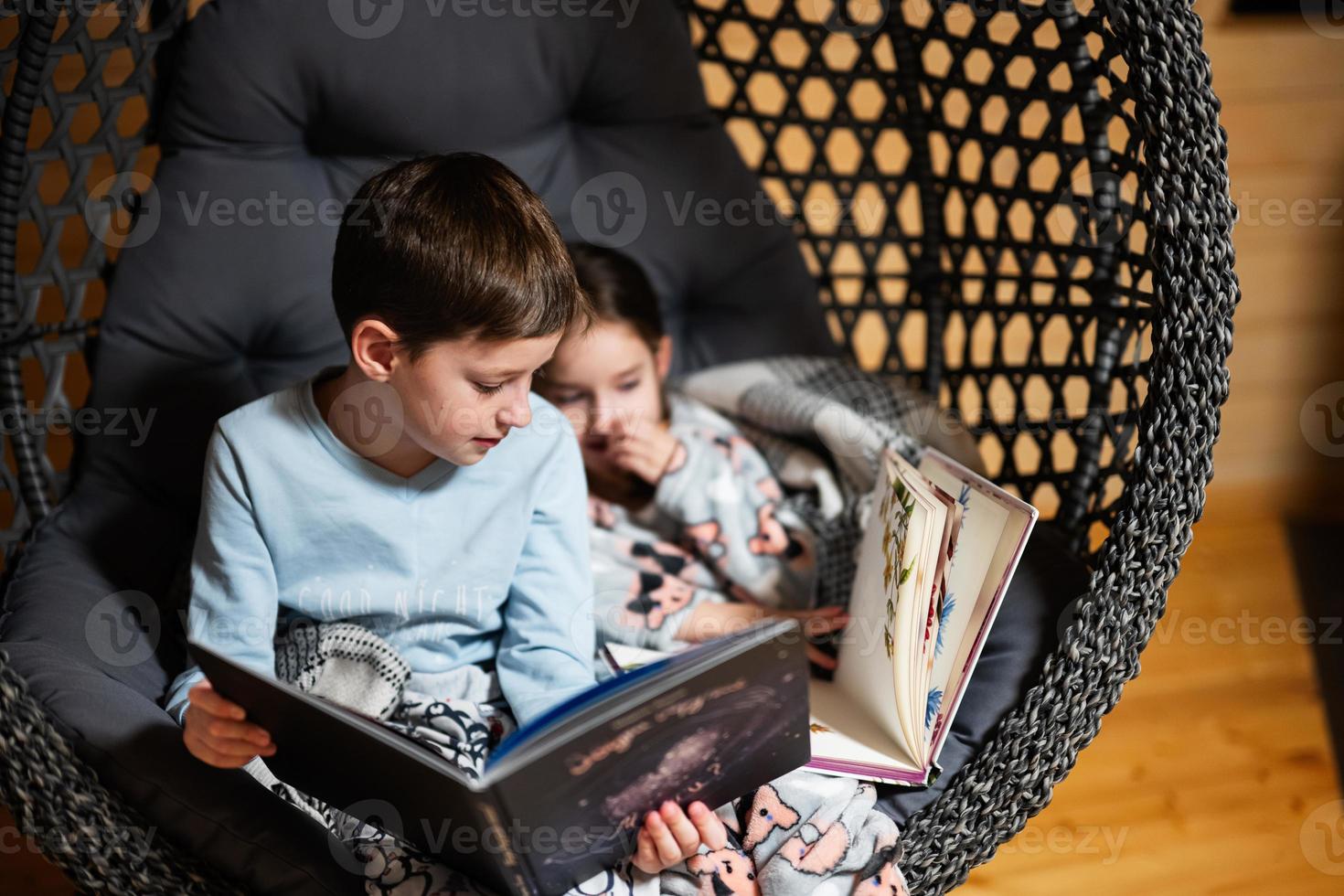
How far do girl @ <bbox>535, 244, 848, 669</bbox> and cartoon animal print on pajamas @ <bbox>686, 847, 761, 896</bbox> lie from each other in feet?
1.04

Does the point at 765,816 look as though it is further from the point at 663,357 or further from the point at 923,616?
the point at 663,357

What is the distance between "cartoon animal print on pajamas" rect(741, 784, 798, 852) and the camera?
909 millimetres

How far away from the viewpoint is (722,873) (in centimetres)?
87

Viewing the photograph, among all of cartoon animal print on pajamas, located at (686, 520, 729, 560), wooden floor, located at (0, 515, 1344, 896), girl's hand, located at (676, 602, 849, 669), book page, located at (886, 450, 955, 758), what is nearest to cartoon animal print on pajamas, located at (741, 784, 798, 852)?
book page, located at (886, 450, 955, 758)

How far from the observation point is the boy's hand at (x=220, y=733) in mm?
809

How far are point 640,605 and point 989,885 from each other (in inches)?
20.8

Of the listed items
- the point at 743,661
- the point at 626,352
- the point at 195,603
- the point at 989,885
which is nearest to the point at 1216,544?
the point at 989,885

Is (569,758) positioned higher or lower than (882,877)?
higher

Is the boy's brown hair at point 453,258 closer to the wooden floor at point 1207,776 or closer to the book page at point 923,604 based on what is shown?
the book page at point 923,604

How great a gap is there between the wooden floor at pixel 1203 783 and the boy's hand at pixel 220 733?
639 millimetres

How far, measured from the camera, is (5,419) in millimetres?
1167

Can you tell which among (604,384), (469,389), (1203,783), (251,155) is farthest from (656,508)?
(1203,783)

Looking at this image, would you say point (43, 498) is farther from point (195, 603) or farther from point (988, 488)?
point (988, 488)

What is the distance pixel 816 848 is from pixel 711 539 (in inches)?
16.7
